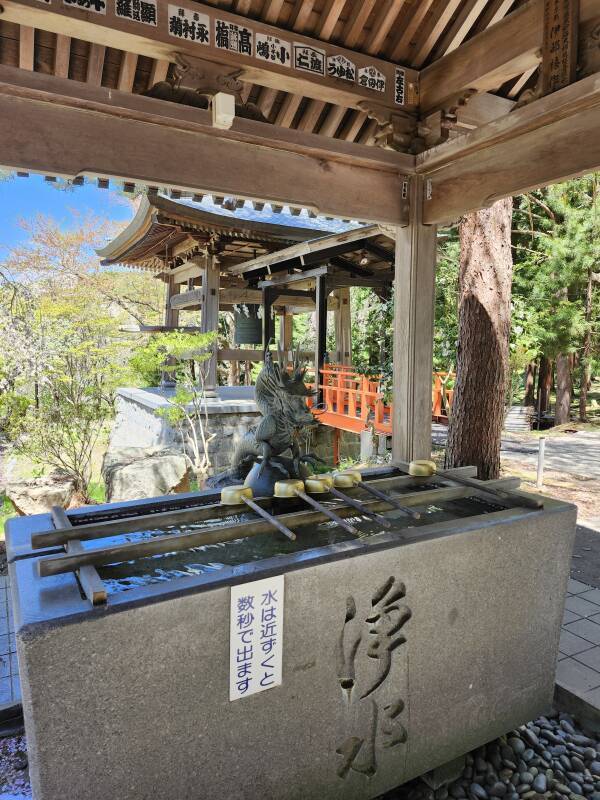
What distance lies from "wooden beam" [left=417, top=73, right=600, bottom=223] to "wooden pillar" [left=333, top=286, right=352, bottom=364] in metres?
7.24

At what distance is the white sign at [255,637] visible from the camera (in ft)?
6.09

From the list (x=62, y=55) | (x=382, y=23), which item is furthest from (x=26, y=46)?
(x=382, y=23)

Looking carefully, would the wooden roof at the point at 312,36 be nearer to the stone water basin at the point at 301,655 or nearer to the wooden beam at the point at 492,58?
the wooden beam at the point at 492,58

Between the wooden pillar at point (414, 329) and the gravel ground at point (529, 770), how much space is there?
6.68 ft

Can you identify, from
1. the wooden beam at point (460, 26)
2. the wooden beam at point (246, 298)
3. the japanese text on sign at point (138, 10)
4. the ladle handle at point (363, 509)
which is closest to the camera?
the ladle handle at point (363, 509)

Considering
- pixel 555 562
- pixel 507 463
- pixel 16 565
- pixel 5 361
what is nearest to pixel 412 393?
pixel 555 562

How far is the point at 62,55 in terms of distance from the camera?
3168 mm

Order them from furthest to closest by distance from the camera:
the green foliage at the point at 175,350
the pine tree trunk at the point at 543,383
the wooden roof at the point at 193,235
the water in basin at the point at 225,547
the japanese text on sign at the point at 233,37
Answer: the pine tree trunk at the point at 543,383 < the green foliage at the point at 175,350 < the wooden roof at the point at 193,235 < the japanese text on sign at the point at 233,37 < the water in basin at the point at 225,547

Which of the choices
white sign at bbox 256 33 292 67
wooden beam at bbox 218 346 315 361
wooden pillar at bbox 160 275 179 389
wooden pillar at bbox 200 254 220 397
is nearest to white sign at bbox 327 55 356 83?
white sign at bbox 256 33 292 67

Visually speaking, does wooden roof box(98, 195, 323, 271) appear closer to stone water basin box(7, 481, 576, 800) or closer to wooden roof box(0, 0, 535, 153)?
wooden roof box(0, 0, 535, 153)

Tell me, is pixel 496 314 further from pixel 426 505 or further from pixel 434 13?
pixel 426 505

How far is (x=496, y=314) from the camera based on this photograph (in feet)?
20.9

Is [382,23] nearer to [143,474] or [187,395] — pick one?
[143,474]

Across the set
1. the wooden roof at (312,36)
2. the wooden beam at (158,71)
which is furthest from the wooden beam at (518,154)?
the wooden beam at (158,71)
